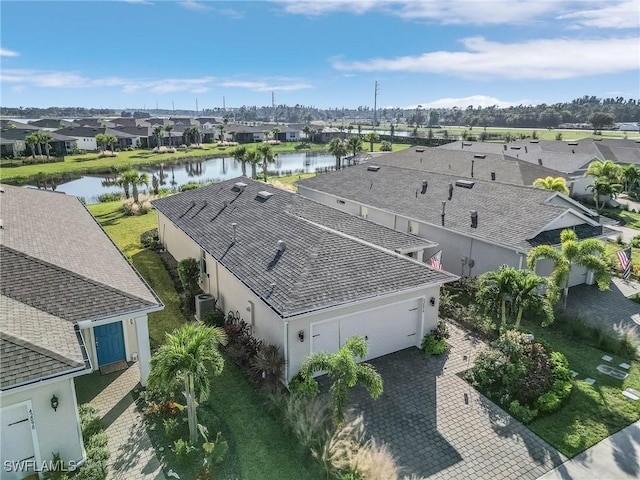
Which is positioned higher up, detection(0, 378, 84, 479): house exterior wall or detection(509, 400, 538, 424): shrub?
detection(0, 378, 84, 479): house exterior wall

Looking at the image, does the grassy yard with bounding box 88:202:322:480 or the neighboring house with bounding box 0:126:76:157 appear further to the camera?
the neighboring house with bounding box 0:126:76:157

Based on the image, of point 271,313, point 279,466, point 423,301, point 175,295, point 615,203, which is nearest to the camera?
point 279,466

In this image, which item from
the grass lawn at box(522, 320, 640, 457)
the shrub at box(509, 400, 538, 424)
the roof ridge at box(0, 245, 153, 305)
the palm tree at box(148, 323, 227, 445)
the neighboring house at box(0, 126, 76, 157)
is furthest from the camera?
the neighboring house at box(0, 126, 76, 157)

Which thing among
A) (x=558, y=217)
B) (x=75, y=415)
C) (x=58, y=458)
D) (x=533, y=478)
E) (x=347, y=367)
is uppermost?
(x=558, y=217)

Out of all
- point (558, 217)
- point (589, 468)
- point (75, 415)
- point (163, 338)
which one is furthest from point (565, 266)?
point (75, 415)

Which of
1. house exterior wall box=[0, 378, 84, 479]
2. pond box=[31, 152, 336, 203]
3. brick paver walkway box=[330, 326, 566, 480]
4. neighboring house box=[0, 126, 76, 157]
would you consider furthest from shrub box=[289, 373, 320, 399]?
neighboring house box=[0, 126, 76, 157]

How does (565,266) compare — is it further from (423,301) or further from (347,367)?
(347,367)

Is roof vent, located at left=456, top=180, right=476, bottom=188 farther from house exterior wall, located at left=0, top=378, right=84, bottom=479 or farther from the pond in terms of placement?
the pond

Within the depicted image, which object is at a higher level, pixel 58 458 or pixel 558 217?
pixel 558 217
